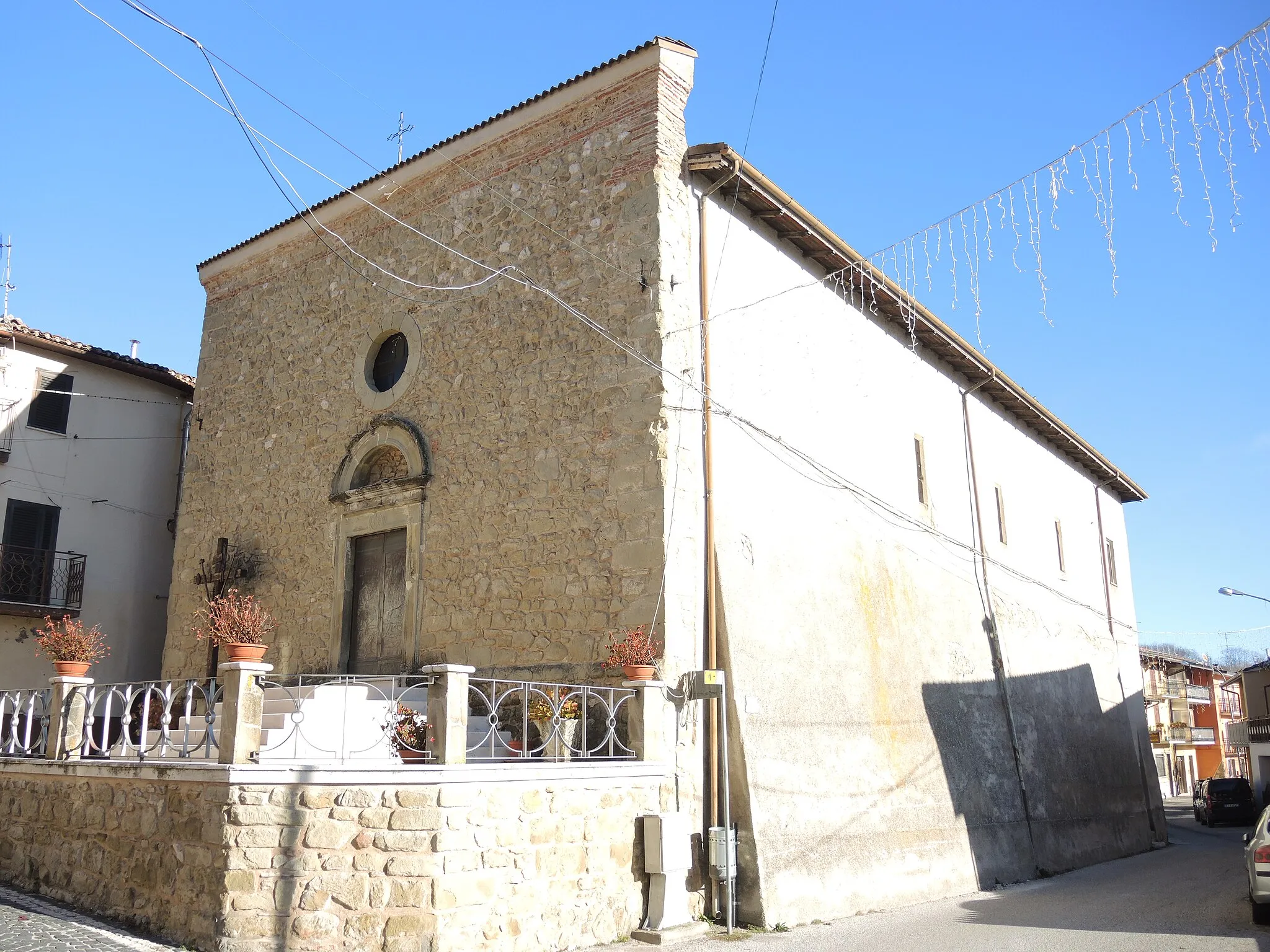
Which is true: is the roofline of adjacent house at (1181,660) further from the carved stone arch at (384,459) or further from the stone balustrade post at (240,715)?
the stone balustrade post at (240,715)

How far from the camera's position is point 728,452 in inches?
424

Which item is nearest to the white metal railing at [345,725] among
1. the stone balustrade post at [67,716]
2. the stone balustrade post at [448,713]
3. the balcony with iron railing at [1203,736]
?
the stone balustrade post at [448,713]

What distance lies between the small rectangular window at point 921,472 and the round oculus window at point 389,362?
767 centimetres

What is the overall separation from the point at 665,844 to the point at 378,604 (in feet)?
17.9

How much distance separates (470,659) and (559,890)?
351 cm

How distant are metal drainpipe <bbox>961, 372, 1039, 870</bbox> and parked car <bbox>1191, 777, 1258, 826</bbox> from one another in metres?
18.1

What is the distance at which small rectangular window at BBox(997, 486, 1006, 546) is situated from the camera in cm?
1747

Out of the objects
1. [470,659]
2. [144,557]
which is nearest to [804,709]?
[470,659]

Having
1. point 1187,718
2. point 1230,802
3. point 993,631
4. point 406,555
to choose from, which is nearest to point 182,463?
point 406,555

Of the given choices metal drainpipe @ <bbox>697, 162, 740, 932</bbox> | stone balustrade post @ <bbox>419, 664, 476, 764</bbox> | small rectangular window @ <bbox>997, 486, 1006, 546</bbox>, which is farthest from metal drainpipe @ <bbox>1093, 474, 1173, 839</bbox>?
stone balustrade post @ <bbox>419, 664, 476, 764</bbox>

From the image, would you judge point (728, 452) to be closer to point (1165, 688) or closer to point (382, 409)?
point (382, 409)

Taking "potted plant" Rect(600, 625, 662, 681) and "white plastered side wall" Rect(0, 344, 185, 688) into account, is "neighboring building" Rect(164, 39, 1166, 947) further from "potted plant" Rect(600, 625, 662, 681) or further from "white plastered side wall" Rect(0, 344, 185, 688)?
"white plastered side wall" Rect(0, 344, 185, 688)

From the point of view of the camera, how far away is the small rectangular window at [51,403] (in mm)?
16422

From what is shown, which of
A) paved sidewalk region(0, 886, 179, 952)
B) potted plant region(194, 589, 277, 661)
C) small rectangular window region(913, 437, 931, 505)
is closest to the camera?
paved sidewalk region(0, 886, 179, 952)
